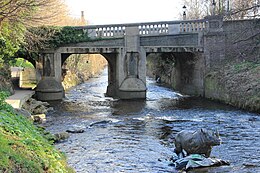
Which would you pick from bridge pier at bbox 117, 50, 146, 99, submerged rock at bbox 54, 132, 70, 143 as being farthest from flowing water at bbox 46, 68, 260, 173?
bridge pier at bbox 117, 50, 146, 99

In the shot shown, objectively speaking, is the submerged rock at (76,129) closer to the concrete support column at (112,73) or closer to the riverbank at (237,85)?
the riverbank at (237,85)

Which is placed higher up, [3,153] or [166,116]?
[3,153]

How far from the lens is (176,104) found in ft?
92.3

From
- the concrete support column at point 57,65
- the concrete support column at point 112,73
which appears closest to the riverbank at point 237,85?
the concrete support column at point 112,73

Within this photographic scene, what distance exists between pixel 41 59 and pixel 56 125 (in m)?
12.6

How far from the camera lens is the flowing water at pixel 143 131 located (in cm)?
1245

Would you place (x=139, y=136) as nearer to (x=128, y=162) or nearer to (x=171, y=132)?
(x=171, y=132)

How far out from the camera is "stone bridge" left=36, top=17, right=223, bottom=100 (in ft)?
98.0

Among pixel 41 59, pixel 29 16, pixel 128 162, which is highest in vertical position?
pixel 29 16

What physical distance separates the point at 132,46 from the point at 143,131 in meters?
13.1

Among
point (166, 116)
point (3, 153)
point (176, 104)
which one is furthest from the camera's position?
point (176, 104)

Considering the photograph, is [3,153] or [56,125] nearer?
[3,153]

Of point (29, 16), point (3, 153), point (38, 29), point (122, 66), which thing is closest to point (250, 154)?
point (3, 153)

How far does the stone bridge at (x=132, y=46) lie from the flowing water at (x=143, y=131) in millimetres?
1841
